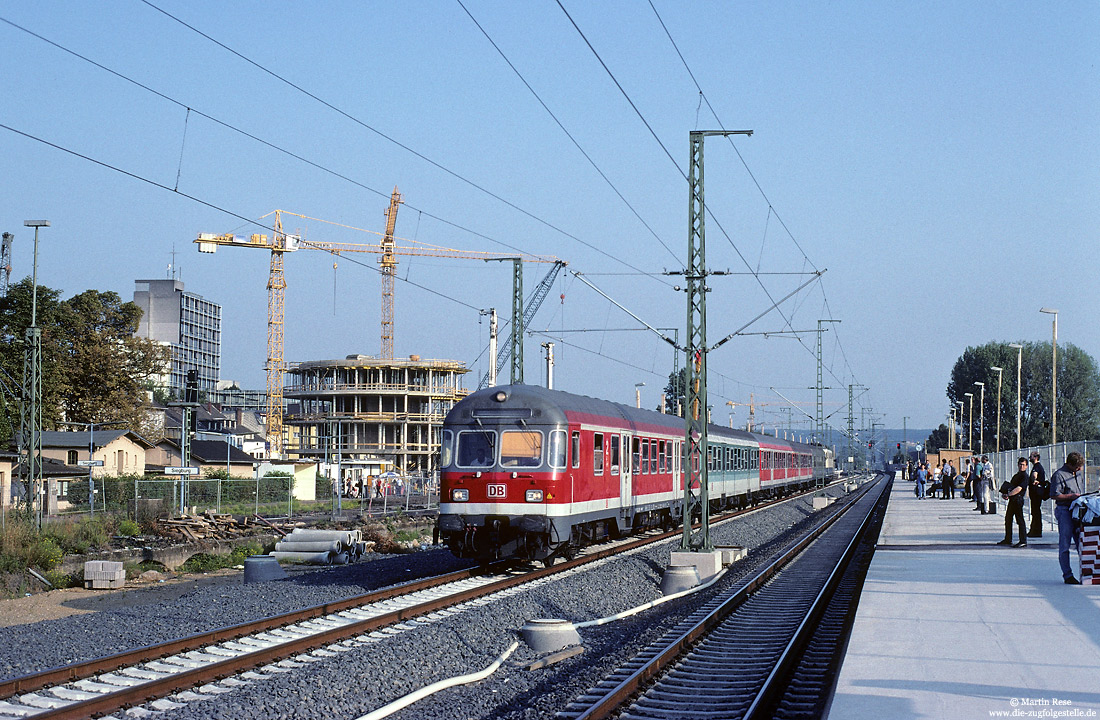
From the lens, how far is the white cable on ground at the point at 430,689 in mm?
8727

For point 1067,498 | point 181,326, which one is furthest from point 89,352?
point 181,326

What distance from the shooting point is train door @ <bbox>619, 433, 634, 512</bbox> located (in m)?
22.9

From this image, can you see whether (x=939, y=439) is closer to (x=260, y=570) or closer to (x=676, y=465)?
(x=676, y=465)

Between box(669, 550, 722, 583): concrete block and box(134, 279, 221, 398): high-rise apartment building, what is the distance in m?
112

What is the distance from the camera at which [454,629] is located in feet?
42.6

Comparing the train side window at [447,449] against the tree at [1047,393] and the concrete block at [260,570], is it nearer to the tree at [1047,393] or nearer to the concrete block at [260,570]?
the concrete block at [260,570]

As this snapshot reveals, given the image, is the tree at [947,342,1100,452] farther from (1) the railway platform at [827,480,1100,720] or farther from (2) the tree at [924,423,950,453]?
(1) the railway platform at [827,480,1100,720]

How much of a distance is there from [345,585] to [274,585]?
108cm

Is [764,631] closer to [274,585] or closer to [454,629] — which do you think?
[454,629]

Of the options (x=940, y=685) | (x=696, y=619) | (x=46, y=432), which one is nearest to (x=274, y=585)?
(x=696, y=619)

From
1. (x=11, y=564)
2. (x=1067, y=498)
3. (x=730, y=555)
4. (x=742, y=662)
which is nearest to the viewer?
(x=742, y=662)

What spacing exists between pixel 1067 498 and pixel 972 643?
18.3 ft

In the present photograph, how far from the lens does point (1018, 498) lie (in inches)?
822

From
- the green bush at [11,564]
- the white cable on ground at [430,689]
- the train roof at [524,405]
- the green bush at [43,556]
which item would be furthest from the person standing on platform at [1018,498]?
the green bush at [11,564]
